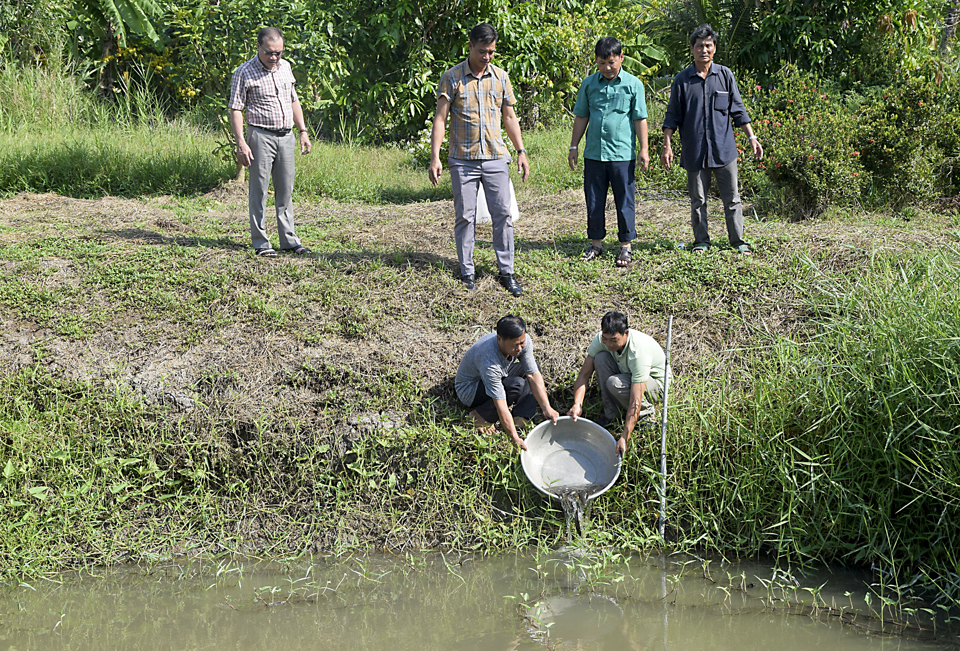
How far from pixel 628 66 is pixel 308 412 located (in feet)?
32.0

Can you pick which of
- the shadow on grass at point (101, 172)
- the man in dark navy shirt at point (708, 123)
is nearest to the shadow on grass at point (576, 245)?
the man in dark navy shirt at point (708, 123)

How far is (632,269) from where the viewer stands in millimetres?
6297

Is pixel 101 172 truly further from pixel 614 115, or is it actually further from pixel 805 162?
pixel 805 162

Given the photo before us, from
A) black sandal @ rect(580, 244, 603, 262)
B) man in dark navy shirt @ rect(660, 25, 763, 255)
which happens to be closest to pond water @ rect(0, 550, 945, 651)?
black sandal @ rect(580, 244, 603, 262)

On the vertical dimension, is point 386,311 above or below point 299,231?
below

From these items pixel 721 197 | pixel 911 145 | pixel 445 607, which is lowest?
pixel 445 607

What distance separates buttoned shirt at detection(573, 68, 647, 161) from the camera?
6164 mm

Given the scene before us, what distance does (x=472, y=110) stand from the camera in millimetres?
5770

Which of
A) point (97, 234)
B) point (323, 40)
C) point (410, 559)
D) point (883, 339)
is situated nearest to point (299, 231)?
point (97, 234)

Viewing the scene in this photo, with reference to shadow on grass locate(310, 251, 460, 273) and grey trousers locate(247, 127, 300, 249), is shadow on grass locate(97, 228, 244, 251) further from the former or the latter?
shadow on grass locate(310, 251, 460, 273)

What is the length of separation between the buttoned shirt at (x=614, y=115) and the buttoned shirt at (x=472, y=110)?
0.73 meters

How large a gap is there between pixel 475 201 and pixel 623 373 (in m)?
1.76

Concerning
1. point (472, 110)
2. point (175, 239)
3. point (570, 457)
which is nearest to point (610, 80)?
point (472, 110)

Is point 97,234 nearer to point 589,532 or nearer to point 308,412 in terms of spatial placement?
point 308,412
